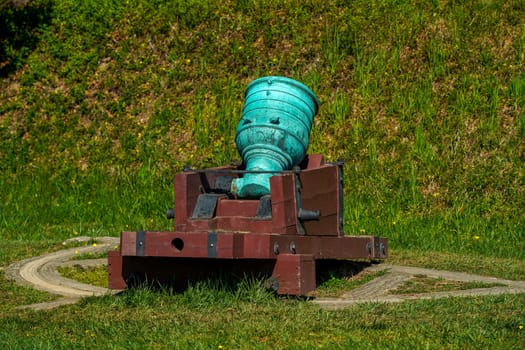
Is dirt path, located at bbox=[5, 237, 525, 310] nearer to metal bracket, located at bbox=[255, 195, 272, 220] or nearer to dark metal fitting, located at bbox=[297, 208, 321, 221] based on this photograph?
dark metal fitting, located at bbox=[297, 208, 321, 221]

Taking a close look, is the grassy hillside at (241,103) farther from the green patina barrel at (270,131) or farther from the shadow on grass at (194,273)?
the shadow on grass at (194,273)

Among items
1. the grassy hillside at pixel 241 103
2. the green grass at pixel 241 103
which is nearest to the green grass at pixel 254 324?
the green grass at pixel 241 103

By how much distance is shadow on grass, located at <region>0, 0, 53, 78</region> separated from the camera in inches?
685

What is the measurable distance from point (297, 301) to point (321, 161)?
7.66ft

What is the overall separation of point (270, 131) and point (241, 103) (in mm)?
7550

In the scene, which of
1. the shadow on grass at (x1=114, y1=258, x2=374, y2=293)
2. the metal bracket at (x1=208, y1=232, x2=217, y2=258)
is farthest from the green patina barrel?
the metal bracket at (x1=208, y1=232, x2=217, y2=258)

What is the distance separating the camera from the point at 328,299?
25.8 feet

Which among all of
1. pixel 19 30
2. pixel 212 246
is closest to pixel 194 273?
pixel 212 246

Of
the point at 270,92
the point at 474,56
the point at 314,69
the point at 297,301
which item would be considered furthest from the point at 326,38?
the point at 297,301

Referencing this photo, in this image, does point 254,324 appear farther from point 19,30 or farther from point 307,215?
point 19,30

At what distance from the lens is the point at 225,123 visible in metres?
15.5

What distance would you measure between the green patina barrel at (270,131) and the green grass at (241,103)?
2.16 m

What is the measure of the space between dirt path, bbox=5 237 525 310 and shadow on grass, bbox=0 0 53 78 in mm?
7536

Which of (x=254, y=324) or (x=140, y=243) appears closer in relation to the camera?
(x=254, y=324)
